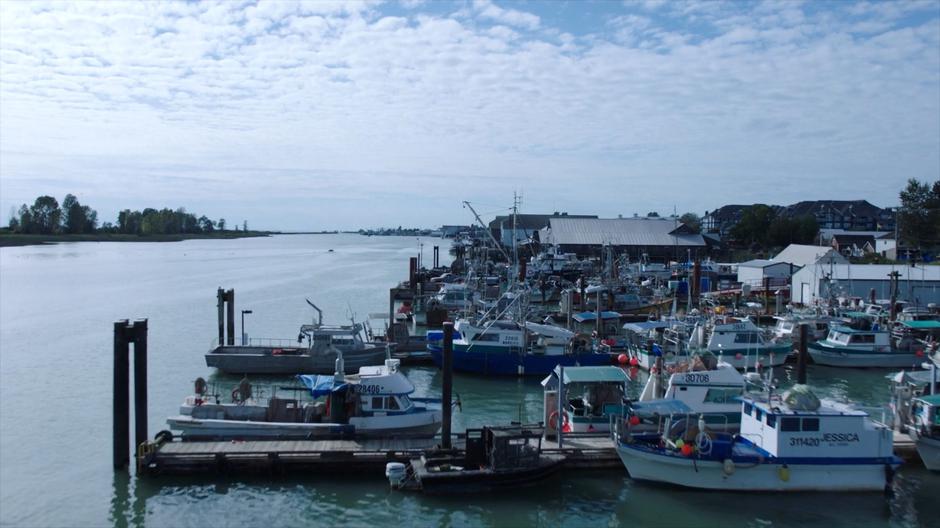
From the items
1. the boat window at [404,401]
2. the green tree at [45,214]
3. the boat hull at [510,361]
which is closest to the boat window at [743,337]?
the boat hull at [510,361]

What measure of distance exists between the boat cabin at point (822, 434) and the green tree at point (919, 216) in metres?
78.3

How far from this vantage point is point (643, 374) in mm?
37531

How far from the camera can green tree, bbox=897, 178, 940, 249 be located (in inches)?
3420

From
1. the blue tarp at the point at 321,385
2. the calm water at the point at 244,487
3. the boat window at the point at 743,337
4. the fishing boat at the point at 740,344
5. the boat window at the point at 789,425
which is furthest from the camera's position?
the boat window at the point at 743,337

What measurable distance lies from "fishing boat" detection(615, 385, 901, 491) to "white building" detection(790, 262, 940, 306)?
34582mm

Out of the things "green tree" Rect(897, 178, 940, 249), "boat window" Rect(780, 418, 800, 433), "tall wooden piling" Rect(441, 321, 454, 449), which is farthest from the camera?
"green tree" Rect(897, 178, 940, 249)

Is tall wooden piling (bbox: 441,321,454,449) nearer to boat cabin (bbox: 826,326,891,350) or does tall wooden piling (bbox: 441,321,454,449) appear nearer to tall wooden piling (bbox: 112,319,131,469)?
tall wooden piling (bbox: 112,319,131,469)

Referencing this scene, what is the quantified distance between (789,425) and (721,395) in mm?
4089

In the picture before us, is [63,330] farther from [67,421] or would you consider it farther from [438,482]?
[438,482]

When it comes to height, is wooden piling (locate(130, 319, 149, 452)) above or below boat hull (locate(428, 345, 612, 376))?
above

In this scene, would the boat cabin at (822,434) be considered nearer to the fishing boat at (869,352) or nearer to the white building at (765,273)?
the fishing boat at (869,352)

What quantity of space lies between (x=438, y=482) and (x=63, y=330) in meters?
42.3

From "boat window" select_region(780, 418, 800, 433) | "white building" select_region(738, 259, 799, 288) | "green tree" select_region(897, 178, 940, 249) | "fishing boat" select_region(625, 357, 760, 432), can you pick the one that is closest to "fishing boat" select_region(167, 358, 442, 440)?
"fishing boat" select_region(625, 357, 760, 432)

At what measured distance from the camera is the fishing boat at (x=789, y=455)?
20.0 metres
